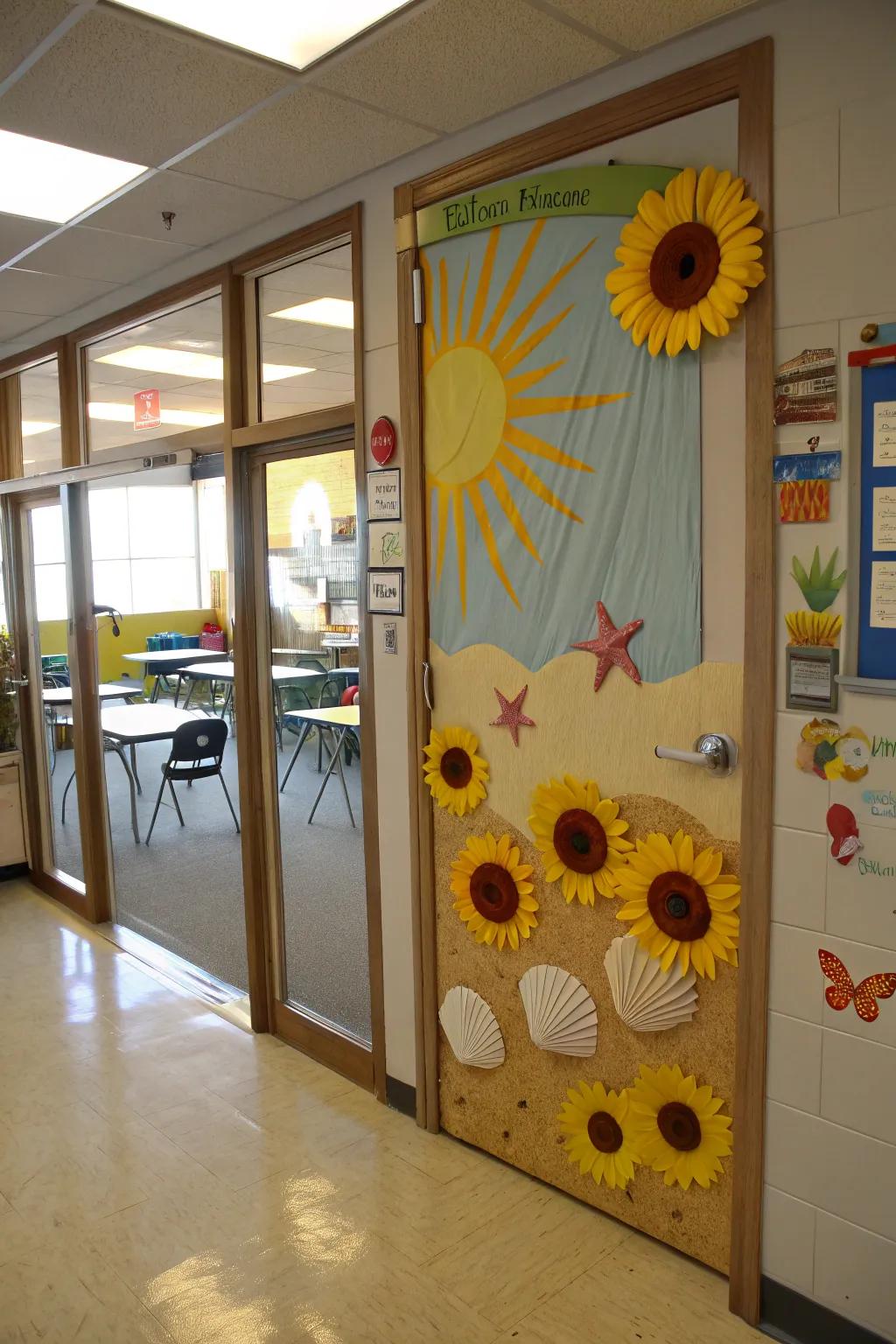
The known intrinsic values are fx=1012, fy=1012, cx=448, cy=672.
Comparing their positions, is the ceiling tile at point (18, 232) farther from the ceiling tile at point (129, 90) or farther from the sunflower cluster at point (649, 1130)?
the sunflower cluster at point (649, 1130)

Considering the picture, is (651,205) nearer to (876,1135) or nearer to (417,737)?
(417,737)

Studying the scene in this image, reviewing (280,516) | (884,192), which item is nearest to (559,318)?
(884,192)

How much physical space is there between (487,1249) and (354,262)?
2.73m

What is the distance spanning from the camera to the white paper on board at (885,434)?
193 centimetres

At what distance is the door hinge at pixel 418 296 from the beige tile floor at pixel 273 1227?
94.5 inches

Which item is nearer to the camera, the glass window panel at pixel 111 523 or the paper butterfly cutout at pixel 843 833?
the paper butterfly cutout at pixel 843 833

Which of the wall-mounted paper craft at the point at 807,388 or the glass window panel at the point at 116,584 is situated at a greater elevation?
the wall-mounted paper craft at the point at 807,388

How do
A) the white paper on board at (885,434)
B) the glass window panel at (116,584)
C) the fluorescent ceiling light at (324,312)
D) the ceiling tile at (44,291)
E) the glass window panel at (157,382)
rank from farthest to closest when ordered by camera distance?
1. the glass window panel at (116,584)
2. the ceiling tile at (44,291)
3. the glass window panel at (157,382)
4. the fluorescent ceiling light at (324,312)
5. the white paper on board at (885,434)

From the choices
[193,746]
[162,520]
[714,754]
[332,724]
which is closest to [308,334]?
[332,724]

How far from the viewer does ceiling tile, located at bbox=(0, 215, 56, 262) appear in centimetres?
327

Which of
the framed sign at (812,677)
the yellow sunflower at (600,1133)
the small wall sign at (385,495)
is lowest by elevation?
the yellow sunflower at (600,1133)

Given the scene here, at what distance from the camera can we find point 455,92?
7.86ft

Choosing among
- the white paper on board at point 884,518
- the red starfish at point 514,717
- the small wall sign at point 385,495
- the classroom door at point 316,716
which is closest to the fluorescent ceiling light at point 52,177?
the classroom door at point 316,716

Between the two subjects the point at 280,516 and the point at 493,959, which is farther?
the point at 280,516
